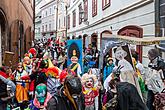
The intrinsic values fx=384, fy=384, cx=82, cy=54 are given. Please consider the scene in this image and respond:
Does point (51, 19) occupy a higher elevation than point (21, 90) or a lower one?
higher

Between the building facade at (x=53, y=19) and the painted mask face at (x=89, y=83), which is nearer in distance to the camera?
the painted mask face at (x=89, y=83)

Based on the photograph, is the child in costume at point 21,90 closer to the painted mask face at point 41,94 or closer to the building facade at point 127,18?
the building facade at point 127,18

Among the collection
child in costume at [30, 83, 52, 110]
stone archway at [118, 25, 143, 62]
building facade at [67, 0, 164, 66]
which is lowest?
child in costume at [30, 83, 52, 110]

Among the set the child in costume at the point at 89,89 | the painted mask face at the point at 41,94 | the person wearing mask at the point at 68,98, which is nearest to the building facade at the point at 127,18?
the child in costume at the point at 89,89

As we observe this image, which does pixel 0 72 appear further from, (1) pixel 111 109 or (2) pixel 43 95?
(1) pixel 111 109

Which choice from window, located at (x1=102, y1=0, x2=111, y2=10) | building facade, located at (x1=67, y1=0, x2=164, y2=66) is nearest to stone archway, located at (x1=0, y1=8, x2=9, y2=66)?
building facade, located at (x1=67, y1=0, x2=164, y2=66)

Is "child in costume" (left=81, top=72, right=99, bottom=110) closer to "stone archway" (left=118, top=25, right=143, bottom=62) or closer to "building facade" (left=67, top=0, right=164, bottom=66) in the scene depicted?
"building facade" (left=67, top=0, right=164, bottom=66)

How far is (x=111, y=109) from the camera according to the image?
5.04m

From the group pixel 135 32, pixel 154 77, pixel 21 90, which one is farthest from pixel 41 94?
pixel 135 32

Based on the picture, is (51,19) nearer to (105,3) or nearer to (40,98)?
(105,3)

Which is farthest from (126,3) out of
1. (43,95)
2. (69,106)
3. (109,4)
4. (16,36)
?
(69,106)

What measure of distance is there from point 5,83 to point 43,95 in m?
2.16

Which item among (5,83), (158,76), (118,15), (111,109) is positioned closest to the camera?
(111,109)

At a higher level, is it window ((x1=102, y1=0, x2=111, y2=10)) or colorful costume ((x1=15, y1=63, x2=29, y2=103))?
window ((x1=102, y1=0, x2=111, y2=10))
